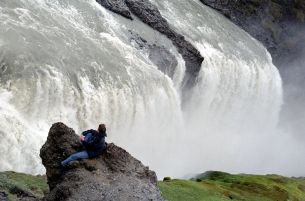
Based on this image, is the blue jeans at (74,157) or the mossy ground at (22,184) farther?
the mossy ground at (22,184)

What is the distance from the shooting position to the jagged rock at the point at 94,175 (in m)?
19.2

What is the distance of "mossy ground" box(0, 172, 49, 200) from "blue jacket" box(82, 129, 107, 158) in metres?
3.57

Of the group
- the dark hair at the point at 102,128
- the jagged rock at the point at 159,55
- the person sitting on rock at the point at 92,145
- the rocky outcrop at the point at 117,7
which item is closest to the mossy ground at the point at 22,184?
the person sitting on rock at the point at 92,145

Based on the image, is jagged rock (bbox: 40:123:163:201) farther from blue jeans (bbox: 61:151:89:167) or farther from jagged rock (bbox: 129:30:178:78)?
jagged rock (bbox: 129:30:178:78)

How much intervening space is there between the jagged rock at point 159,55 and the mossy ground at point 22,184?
2656 centimetres

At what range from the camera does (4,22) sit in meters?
38.2

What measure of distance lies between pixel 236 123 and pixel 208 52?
1512 cm

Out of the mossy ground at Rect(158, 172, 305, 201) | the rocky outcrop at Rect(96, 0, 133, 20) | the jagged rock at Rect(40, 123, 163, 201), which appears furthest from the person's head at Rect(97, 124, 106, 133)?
the rocky outcrop at Rect(96, 0, 133, 20)

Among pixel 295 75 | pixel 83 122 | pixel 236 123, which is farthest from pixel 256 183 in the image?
pixel 295 75

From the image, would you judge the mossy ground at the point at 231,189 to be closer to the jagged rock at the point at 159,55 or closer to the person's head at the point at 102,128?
the person's head at the point at 102,128

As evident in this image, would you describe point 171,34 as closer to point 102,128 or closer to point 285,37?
point 102,128

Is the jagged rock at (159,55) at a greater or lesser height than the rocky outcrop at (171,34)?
lesser

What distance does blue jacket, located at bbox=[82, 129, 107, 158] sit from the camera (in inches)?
795

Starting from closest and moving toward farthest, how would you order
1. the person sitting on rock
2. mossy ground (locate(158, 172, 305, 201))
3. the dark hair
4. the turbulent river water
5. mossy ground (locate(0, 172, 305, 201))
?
the dark hair
the person sitting on rock
mossy ground (locate(0, 172, 305, 201))
mossy ground (locate(158, 172, 305, 201))
the turbulent river water
